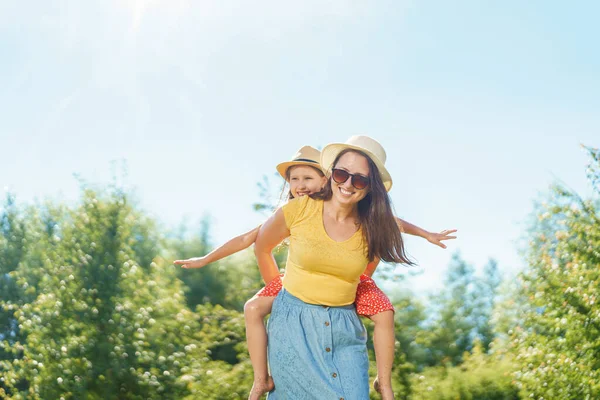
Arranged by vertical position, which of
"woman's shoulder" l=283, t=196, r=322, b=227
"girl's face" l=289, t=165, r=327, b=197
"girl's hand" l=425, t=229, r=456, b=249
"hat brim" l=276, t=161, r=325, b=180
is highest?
"hat brim" l=276, t=161, r=325, b=180

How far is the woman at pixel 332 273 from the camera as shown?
9.67 ft

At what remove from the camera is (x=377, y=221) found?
3.04 metres

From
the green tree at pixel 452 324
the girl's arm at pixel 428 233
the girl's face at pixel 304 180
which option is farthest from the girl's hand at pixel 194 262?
the green tree at pixel 452 324

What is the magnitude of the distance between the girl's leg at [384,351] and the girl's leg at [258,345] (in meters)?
0.46

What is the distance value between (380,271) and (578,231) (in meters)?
3.01

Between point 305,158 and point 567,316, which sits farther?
point 567,316

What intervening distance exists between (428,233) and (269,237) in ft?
2.44

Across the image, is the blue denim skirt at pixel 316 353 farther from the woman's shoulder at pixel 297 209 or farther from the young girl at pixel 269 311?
the woman's shoulder at pixel 297 209

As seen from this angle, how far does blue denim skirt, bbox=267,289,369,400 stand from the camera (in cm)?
292

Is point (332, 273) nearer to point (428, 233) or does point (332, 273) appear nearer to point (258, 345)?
point (258, 345)

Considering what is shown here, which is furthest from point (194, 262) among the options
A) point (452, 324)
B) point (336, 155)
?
point (452, 324)

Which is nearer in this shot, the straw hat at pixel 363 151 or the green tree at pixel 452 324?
the straw hat at pixel 363 151

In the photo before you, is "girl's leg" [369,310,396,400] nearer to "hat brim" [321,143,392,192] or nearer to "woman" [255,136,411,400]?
"woman" [255,136,411,400]

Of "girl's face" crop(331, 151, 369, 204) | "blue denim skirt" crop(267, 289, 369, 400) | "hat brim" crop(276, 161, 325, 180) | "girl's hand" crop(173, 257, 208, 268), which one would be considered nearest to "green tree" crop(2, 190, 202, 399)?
"hat brim" crop(276, 161, 325, 180)
